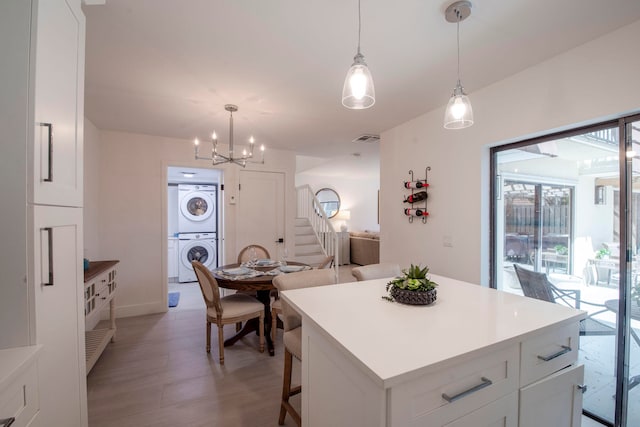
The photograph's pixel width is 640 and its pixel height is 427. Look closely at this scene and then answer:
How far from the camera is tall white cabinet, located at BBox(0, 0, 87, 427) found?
92cm

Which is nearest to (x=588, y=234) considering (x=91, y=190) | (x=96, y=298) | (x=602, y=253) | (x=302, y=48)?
(x=602, y=253)

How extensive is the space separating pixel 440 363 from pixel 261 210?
4003 millimetres

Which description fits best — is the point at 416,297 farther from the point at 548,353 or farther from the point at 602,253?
the point at 602,253

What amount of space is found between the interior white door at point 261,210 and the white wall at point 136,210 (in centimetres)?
87

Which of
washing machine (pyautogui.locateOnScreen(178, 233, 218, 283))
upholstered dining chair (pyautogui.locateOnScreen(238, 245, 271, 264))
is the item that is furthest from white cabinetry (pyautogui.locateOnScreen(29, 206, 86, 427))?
washing machine (pyautogui.locateOnScreen(178, 233, 218, 283))

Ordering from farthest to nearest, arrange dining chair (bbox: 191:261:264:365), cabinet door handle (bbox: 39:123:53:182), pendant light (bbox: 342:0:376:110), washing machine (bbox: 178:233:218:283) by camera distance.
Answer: washing machine (bbox: 178:233:218:283) < dining chair (bbox: 191:261:264:365) < pendant light (bbox: 342:0:376:110) < cabinet door handle (bbox: 39:123:53:182)

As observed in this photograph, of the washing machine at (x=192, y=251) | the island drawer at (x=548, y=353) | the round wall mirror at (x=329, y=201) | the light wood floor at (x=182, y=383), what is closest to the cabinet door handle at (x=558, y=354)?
the island drawer at (x=548, y=353)

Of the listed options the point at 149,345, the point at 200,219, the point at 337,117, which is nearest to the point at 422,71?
the point at 337,117

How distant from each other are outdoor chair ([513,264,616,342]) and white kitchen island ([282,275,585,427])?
1096mm

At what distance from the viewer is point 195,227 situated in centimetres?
559

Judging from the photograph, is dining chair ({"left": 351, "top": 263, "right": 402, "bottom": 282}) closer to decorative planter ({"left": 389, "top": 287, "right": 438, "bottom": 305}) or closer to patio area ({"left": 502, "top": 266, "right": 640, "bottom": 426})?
decorative planter ({"left": 389, "top": 287, "right": 438, "bottom": 305})

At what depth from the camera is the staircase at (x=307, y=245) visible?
16.8ft

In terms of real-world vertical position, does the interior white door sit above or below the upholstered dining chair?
above

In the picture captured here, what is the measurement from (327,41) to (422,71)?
846 millimetres
